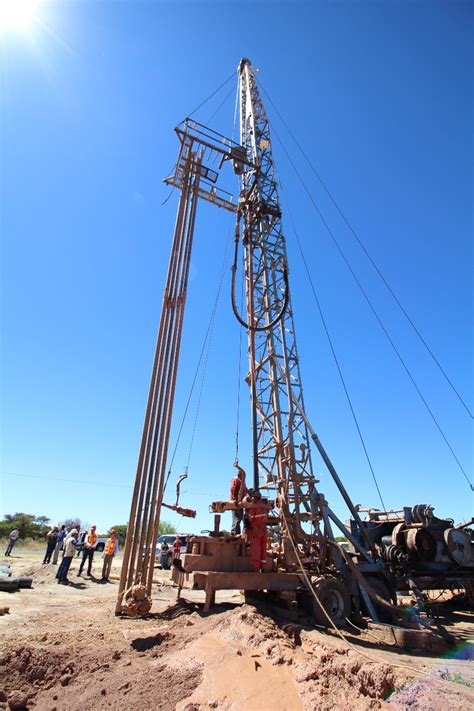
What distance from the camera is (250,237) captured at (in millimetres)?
18266

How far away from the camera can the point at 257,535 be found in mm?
9477

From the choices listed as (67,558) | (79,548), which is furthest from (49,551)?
(67,558)

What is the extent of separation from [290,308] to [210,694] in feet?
50.2

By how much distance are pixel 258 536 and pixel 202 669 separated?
13.3 feet

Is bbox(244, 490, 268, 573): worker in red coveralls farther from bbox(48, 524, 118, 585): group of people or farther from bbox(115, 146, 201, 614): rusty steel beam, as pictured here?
bbox(48, 524, 118, 585): group of people

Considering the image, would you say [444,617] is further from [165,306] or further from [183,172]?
[183,172]

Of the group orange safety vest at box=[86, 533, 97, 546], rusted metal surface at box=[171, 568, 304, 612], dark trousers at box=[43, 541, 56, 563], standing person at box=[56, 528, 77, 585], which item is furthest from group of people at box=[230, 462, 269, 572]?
dark trousers at box=[43, 541, 56, 563]

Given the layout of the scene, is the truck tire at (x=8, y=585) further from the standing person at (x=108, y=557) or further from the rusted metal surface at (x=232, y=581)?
the rusted metal surface at (x=232, y=581)

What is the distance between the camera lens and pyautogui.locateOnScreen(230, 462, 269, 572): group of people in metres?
9.38

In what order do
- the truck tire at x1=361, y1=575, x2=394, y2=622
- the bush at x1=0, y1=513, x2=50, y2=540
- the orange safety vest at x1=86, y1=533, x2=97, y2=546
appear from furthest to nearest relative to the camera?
the bush at x1=0, y1=513, x2=50, y2=540
the orange safety vest at x1=86, y1=533, x2=97, y2=546
the truck tire at x1=361, y1=575, x2=394, y2=622

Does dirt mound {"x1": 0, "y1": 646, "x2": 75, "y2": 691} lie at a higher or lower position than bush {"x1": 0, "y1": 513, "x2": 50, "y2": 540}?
lower

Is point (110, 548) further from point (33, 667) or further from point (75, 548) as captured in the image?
point (33, 667)

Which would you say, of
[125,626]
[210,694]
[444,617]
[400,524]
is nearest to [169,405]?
[125,626]

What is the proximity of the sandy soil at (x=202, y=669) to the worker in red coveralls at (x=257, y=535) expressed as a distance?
1.59 m
